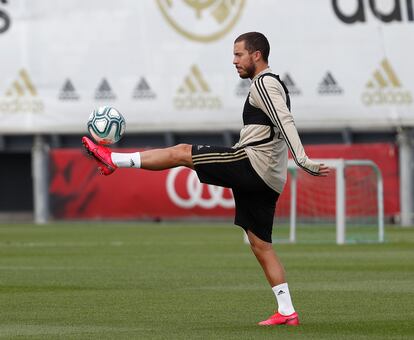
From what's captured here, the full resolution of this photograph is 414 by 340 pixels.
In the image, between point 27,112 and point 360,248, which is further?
point 27,112

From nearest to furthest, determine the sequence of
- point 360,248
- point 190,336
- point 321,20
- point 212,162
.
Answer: point 190,336
point 212,162
point 360,248
point 321,20

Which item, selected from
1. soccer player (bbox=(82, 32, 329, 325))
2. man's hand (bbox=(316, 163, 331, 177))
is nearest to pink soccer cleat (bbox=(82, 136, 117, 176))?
soccer player (bbox=(82, 32, 329, 325))

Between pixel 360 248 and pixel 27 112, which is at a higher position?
pixel 27 112

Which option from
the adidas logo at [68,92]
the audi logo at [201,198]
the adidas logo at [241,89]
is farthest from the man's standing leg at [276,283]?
the adidas logo at [68,92]

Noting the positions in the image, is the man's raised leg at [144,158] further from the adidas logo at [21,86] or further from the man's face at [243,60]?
the adidas logo at [21,86]

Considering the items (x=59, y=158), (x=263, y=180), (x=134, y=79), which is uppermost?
(x=134, y=79)

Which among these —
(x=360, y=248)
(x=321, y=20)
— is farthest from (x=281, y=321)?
(x=321, y=20)

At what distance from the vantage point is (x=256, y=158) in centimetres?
922

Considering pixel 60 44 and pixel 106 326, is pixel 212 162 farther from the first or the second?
pixel 60 44

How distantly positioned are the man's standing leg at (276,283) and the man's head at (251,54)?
118 cm

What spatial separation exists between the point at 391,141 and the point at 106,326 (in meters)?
25.3

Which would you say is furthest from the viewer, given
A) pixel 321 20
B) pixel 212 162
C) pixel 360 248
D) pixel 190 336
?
pixel 321 20

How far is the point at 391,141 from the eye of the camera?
33.9 metres

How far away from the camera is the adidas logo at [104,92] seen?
35.0 metres
